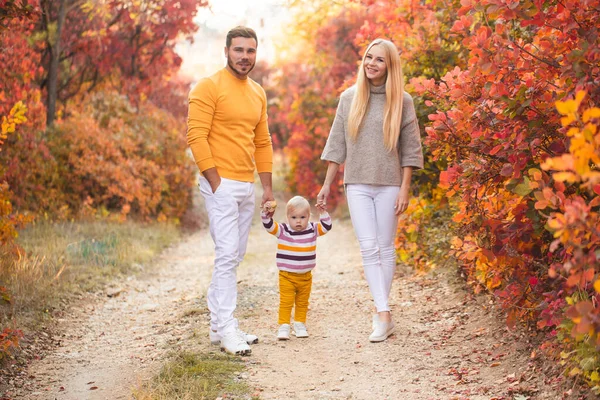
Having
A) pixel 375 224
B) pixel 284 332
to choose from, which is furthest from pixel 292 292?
pixel 375 224

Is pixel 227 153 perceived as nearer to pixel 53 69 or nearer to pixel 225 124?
pixel 225 124

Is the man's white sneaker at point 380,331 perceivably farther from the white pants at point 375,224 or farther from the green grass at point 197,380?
the green grass at point 197,380

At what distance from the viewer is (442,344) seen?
15.6 ft

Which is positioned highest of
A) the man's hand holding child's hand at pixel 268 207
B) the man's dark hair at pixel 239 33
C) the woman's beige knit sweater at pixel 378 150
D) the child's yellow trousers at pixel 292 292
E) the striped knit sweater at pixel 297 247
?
the man's dark hair at pixel 239 33

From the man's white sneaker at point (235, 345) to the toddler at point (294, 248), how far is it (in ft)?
1.42

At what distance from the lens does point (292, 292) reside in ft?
16.5

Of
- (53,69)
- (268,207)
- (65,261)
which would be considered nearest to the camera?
(268,207)

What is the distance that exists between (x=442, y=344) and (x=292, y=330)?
1.19m

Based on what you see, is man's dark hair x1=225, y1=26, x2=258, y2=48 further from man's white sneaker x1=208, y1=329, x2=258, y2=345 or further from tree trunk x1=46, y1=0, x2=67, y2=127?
tree trunk x1=46, y1=0, x2=67, y2=127

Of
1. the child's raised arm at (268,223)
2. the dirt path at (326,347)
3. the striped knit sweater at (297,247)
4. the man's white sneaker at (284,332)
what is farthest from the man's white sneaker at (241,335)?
the child's raised arm at (268,223)

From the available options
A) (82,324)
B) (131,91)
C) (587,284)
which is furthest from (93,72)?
(587,284)

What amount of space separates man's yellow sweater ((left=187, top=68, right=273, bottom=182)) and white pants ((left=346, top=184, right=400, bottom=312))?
0.79m

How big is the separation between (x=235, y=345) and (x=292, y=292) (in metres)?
0.64

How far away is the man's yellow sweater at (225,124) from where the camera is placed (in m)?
4.54
